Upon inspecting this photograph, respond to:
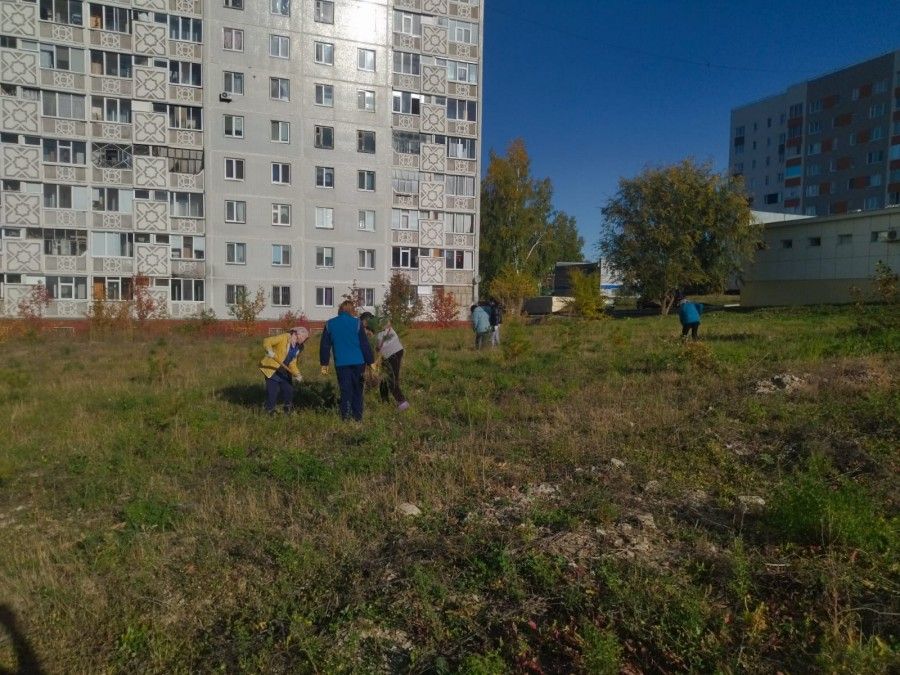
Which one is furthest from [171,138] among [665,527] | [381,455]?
[665,527]

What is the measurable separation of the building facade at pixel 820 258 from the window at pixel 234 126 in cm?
3224

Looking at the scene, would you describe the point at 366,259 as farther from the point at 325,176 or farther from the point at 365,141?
the point at 365,141

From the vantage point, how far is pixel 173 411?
827 cm

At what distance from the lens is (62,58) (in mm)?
34031

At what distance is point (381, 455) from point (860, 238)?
34.7 meters

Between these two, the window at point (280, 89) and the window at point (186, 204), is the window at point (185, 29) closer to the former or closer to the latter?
the window at point (280, 89)

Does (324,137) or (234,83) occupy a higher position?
(234,83)

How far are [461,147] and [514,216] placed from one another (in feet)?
42.4

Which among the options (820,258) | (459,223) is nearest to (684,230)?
(820,258)

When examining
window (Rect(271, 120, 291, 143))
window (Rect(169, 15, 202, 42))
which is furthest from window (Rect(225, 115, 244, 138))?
window (Rect(169, 15, 202, 42))

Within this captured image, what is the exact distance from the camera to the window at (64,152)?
33.9 m

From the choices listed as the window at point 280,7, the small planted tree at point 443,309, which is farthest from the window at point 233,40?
the small planted tree at point 443,309

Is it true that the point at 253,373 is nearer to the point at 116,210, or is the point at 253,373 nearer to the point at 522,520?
the point at 522,520

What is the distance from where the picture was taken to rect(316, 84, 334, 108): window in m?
37.5
